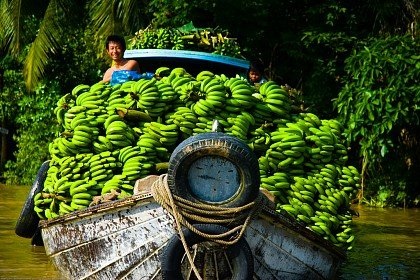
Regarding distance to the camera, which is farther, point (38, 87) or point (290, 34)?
point (38, 87)

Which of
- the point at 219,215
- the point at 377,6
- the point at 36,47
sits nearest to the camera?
the point at 219,215

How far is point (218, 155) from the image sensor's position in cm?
573

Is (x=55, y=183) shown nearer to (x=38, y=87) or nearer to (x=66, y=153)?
(x=66, y=153)

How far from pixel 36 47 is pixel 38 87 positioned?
4.92 ft

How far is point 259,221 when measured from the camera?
6172 mm

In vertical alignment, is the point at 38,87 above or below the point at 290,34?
below

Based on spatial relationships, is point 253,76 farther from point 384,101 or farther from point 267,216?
point 384,101

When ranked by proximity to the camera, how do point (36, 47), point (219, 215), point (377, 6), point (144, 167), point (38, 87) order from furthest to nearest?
point (38, 87) → point (36, 47) → point (377, 6) → point (144, 167) → point (219, 215)

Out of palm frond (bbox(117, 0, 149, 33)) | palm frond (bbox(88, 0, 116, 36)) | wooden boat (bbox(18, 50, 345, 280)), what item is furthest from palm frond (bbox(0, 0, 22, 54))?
wooden boat (bbox(18, 50, 345, 280))

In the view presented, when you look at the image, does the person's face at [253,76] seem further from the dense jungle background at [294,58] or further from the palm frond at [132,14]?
the palm frond at [132,14]

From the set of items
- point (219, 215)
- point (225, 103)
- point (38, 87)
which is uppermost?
point (225, 103)

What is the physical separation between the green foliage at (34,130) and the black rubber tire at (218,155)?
12675 millimetres

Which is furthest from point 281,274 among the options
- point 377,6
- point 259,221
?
point 377,6

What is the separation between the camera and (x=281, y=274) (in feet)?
20.8
